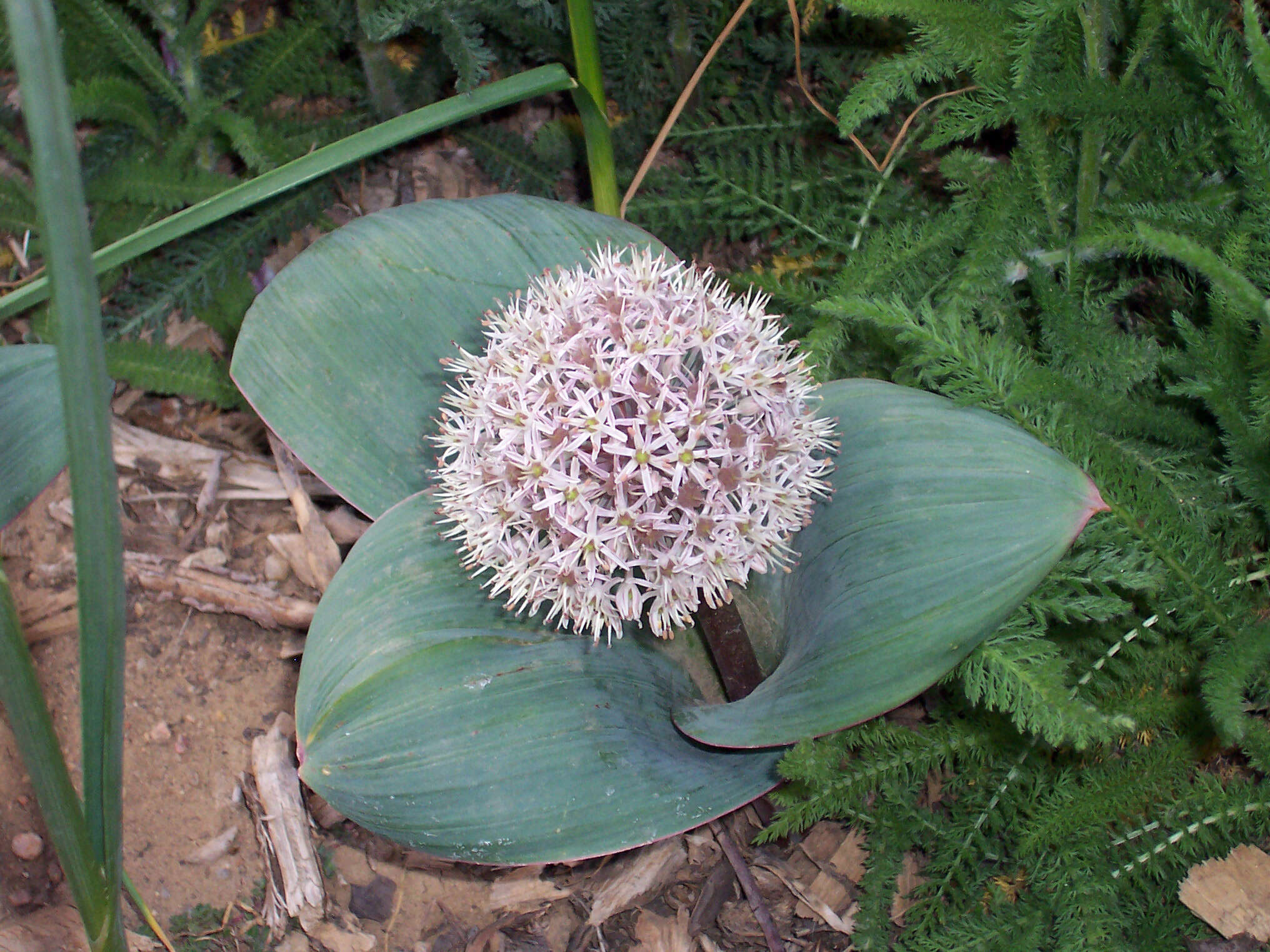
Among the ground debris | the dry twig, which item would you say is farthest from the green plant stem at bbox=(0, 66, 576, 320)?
the ground debris

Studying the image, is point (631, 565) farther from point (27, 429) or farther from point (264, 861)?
point (264, 861)

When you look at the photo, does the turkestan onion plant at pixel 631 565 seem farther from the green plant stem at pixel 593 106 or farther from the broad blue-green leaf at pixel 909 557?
the green plant stem at pixel 593 106

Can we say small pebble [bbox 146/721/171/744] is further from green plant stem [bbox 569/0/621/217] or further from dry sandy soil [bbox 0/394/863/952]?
green plant stem [bbox 569/0/621/217]

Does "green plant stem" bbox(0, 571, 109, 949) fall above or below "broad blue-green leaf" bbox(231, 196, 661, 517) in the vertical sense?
below

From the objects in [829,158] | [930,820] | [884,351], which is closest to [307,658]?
[930,820]

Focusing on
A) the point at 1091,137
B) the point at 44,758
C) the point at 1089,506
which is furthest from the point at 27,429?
the point at 1091,137
